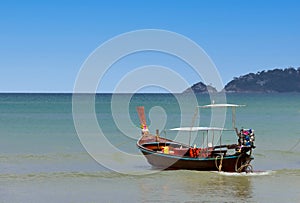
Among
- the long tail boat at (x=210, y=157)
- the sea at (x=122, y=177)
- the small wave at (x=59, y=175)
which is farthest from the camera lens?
the long tail boat at (x=210, y=157)

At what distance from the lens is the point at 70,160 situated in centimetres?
2666

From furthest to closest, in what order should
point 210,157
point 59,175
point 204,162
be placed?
point 210,157, point 204,162, point 59,175

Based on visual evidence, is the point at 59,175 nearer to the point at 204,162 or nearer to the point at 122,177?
the point at 122,177

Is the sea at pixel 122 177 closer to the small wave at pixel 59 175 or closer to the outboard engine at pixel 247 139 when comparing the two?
the small wave at pixel 59 175

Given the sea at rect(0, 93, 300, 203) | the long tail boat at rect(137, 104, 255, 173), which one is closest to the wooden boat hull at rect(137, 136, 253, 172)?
the long tail boat at rect(137, 104, 255, 173)

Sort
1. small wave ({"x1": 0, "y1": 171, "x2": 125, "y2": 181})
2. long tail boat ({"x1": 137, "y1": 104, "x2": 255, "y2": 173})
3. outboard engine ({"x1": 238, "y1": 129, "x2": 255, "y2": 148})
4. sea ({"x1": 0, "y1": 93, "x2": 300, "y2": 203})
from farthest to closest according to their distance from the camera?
long tail boat ({"x1": 137, "y1": 104, "x2": 255, "y2": 173}) → outboard engine ({"x1": 238, "y1": 129, "x2": 255, "y2": 148}) → small wave ({"x1": 0, "y1": 171, "x2": 125, "y2": 181}) → sea ({"x1": 0, "y1": 93, "x2": 300, "y2": 203})

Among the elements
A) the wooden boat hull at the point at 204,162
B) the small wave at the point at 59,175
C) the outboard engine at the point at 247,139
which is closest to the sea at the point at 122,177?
the small wave at the point at 59,175

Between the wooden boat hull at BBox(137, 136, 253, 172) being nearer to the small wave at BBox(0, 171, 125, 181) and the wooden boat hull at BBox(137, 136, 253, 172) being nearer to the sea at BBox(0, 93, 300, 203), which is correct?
the sea at BBox(0, 93, 300, 203)

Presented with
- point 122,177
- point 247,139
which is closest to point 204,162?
point 247,139

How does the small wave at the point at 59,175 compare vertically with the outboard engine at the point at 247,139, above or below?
below

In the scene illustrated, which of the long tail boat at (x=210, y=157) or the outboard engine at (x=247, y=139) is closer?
the outboard engine at (x=247, y=139)

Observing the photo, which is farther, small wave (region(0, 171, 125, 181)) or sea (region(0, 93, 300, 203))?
small wave (region(0, 171, 125, 181))

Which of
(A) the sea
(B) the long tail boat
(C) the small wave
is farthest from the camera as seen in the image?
(B) the long tail boat

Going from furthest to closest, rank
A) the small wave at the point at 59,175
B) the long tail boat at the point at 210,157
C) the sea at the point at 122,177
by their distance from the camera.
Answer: the long tail boat at the point at 210,157, the small wave at the point at 59,175, the sea at the point at 122,177
